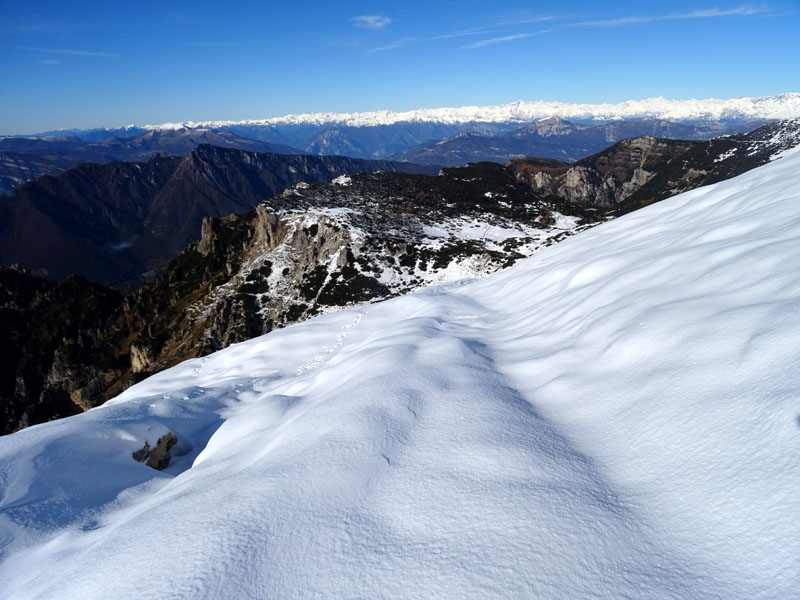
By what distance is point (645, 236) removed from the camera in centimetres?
1457

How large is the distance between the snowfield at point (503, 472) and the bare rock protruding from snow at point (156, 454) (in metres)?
0.23

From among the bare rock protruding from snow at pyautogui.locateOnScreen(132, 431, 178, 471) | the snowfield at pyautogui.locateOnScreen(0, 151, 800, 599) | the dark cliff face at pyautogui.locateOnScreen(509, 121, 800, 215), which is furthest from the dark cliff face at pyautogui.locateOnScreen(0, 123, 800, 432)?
the snowfield at pyautogui.locateOnScreen(0, 151, 800, 599)

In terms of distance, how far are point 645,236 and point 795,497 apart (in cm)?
1322

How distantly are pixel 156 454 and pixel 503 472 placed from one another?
8845 millimetres

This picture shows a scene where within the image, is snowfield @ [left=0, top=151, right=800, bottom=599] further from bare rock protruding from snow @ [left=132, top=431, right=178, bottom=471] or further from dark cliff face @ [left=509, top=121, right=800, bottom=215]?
dark cliff face @ [left=509, top=121, right=800, bottom=215]

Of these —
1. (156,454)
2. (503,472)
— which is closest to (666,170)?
(503,472)

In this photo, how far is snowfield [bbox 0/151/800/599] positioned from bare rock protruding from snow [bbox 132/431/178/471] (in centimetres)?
23

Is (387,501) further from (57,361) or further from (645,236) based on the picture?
(57,361)

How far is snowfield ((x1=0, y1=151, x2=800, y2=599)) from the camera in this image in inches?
148

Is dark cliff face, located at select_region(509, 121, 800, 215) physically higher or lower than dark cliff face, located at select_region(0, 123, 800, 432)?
higher

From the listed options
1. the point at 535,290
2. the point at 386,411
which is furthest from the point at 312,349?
the point at 386,411

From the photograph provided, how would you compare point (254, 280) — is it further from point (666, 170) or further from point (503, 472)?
point (666, 170)

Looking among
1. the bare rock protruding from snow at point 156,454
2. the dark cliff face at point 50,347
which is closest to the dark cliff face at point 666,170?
the bare rock protruding from snow at point 156,454

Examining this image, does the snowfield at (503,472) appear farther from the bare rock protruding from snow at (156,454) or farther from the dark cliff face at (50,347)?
the dark cliff face at (50,347)
